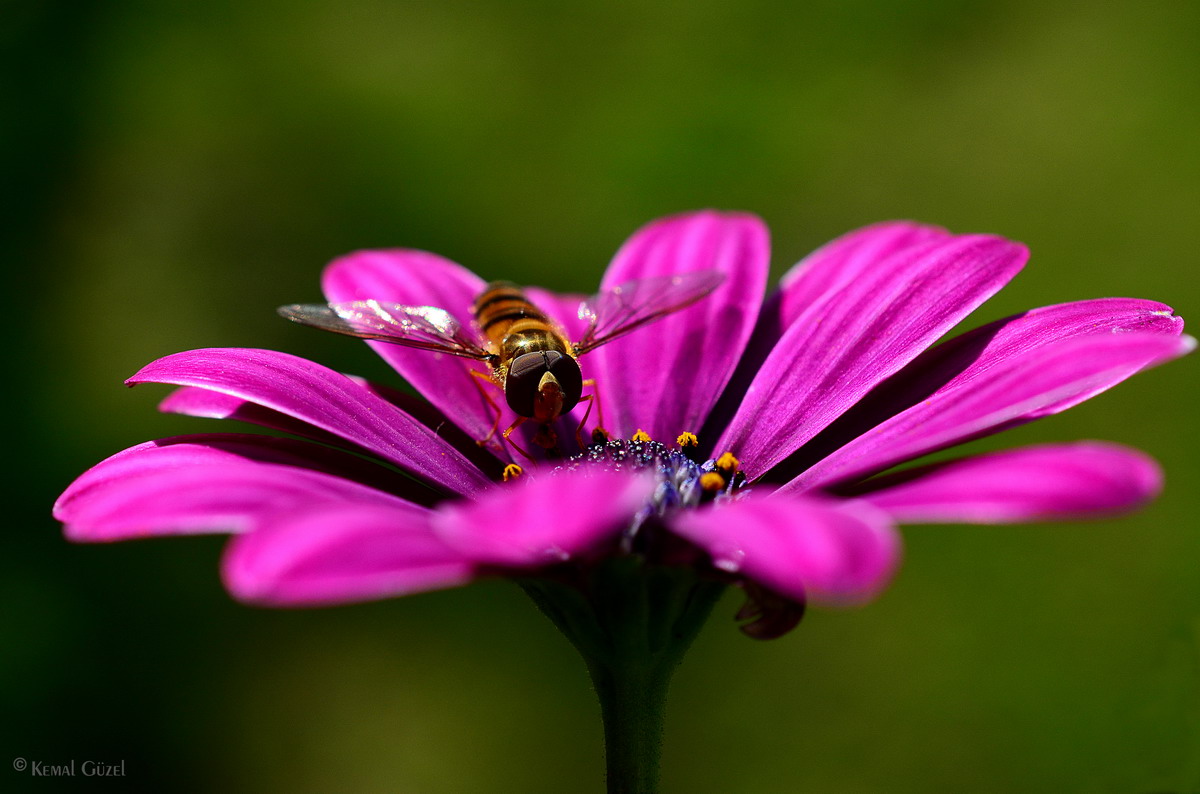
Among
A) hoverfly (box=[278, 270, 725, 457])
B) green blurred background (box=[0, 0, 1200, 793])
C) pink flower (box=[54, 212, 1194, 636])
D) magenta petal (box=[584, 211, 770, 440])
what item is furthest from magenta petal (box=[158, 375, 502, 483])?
green blurred background (box=[0, 0, 1200, 793])

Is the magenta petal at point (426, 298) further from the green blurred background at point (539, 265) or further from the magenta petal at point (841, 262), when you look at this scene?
the green blurred background at point (539, 265)

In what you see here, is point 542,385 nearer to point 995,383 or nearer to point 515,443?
point 515,443

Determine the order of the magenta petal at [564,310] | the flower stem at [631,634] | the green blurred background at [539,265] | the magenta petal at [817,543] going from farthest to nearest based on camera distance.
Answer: the green blurred background at [539,265] → the magenta petal at [564,310] → the flower stem at [631,634] → the magenta petal at [817,543]

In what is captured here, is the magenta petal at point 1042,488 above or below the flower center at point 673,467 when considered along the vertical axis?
above

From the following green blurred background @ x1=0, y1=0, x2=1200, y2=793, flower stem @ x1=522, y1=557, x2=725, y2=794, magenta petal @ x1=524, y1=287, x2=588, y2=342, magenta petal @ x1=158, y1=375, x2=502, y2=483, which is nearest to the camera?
flower stem @ x1=522, y1=557, x2=725, y2=794

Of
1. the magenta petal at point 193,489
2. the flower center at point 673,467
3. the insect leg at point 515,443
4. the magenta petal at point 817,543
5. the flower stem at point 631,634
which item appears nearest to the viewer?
the magenta petal at point 817,543

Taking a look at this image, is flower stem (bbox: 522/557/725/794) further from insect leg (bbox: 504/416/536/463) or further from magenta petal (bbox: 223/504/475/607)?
insect leg (bbox: 504/416/536/463)

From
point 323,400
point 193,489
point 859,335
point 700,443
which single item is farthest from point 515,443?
point 193,489

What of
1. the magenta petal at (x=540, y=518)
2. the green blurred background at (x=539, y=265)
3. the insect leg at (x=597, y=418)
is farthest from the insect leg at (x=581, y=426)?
the green blurred background at (x=539, y=265)
